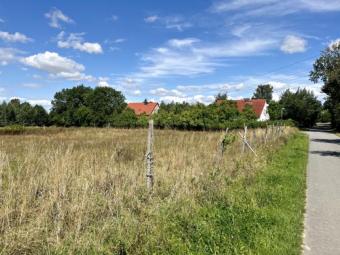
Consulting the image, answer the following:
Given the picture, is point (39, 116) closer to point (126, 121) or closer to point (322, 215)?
point (126, 121)

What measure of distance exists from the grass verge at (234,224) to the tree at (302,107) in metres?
85.6

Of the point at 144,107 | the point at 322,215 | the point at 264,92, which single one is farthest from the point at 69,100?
the point at 322,215

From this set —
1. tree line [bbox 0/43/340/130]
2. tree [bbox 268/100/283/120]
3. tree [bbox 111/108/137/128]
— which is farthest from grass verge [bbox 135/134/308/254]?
tree [bbox 268/100/283/120]

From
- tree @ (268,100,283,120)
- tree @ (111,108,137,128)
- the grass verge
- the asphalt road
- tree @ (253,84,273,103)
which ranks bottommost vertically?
the asphalt road

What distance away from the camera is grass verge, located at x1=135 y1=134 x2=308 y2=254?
19.4 ft

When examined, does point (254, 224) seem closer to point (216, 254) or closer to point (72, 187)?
point (216, 254)

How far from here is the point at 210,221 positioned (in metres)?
7.09

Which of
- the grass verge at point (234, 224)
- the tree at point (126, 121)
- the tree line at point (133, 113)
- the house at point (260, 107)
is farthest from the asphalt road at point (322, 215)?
the house at point (260, 107)

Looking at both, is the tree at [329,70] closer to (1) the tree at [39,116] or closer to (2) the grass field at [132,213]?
(2) the grass field at [132,213]

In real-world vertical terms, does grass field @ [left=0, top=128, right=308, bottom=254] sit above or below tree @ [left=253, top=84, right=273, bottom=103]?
below

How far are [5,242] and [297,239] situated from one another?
4.40 meters

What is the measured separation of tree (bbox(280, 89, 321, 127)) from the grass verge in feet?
281

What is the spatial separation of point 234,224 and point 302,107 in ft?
291

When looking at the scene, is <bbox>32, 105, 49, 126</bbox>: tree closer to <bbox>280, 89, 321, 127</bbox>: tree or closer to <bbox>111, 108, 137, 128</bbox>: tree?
<bbox>111, 108, 137, 128</bbox>: tree
